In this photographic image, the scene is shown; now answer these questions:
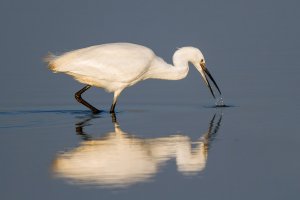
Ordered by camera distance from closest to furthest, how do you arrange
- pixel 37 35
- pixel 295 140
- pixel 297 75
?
1. pixel 295 140
2. pixel 297 75
3. pixel 37 35

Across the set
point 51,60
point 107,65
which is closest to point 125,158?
point 107,65

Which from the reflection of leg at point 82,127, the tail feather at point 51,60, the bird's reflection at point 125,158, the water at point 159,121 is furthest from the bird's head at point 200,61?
the bird's reflection at point 125,158

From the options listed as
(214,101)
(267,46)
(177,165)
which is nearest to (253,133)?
(177,165)

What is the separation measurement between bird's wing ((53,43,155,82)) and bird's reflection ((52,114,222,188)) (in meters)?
2.50

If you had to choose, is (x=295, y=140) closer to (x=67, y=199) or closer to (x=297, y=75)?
(x=67, y=199)

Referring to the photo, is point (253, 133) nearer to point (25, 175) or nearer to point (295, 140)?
point (295, 140)

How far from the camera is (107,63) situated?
16.2m

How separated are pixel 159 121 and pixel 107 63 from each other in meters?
1.91

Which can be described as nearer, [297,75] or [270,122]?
[270,122]

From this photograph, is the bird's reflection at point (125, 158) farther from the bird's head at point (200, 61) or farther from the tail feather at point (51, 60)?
the bird's head at point (200, 61)

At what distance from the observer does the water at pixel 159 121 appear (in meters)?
10.4

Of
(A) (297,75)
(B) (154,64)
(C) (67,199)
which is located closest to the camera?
(C) (67,199)

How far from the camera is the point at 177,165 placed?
445 inches

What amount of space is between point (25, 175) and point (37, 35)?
1586 centimetres
